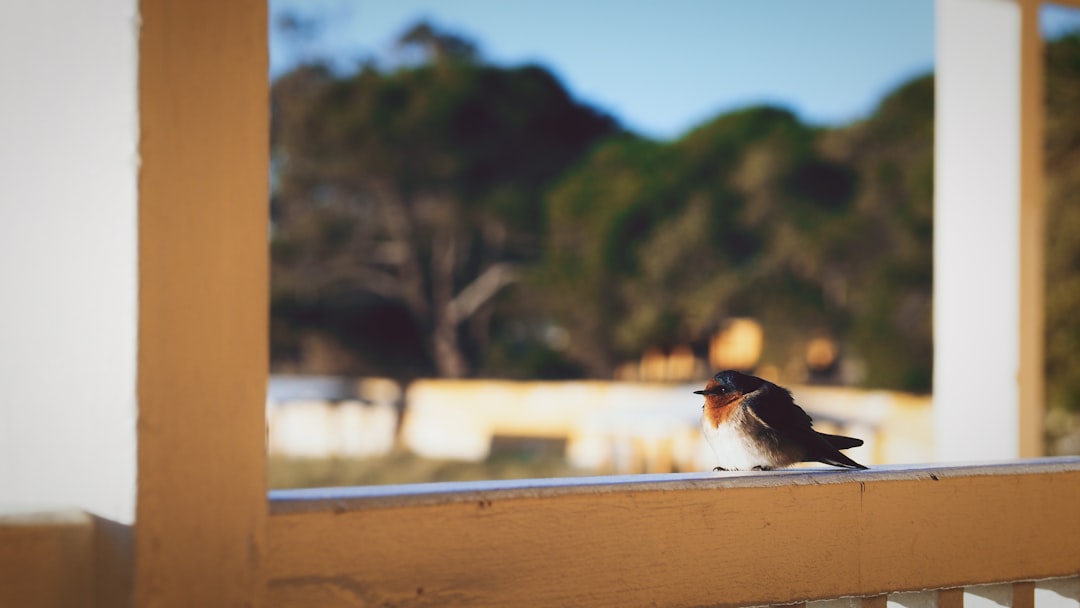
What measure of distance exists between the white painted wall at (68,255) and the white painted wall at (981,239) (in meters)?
2.07

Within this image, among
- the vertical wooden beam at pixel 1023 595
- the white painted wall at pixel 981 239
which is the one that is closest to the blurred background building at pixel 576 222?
→ the white painted wall at pixel 981 239

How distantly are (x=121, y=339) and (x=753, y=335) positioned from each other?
10924 millimetres

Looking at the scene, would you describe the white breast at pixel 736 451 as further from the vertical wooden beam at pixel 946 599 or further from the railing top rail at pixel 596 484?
the vertical wooden beam at pixel 946 599

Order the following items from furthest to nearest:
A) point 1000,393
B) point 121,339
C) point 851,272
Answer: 1. point 851,272
2. point 1000,393
3. point 121,339

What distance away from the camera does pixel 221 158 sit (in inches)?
35.2

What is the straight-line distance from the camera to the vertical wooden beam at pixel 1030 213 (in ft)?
7.45

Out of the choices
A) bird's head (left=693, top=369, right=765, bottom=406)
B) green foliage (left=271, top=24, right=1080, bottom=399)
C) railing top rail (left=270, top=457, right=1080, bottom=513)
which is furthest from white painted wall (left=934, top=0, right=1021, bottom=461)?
green foliage (left=271, top=24, right=1080, bottom=399)

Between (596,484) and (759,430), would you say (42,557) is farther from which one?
(759,430)

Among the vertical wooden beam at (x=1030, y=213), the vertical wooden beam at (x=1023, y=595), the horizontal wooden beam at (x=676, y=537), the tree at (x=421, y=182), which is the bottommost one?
the vertical wooden beam at (x=1023, y=595)

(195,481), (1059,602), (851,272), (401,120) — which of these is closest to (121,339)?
(195,481)

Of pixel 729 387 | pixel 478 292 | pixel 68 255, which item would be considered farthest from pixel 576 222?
pixel 68 255

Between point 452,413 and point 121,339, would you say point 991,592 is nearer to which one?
point 121,339

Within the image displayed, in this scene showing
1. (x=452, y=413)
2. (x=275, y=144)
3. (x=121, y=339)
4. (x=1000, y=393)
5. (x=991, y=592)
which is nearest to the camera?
(x=121, y=339)

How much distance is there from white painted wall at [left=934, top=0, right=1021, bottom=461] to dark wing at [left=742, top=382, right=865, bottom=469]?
1.22 m
